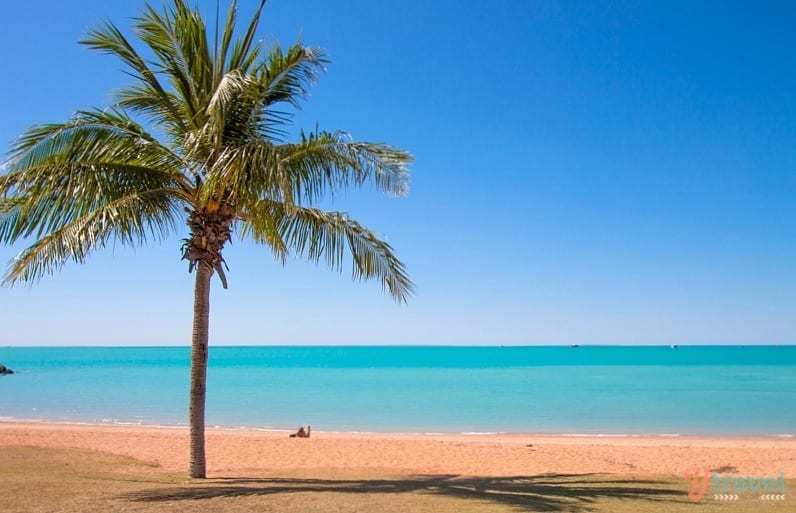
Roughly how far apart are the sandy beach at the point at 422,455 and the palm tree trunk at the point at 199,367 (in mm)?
1099

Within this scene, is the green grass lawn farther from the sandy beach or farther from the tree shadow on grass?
the sandy beach

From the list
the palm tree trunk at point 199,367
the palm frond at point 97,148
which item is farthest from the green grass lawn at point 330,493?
the palm frond at point 97,148

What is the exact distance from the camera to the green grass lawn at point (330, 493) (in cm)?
624

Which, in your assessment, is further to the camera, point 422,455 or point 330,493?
point 422,455

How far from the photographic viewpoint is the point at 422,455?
1403 cm

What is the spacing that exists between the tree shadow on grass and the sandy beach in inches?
52.8

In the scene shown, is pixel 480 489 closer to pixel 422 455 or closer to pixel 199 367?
pixel 199 367

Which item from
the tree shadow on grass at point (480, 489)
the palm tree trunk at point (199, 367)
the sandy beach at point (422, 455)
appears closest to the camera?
the tree shadow on grass at point (480, 489)

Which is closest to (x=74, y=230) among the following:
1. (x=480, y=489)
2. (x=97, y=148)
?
(x=97, y=148)

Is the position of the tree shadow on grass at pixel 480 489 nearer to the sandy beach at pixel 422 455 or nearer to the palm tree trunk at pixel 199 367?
the palm tree trunk at pixel 199 367

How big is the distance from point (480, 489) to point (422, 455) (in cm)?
632

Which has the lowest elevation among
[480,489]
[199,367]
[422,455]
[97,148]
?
[422,455]

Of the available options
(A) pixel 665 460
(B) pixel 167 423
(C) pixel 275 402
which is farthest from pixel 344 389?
(A) pixel 665 460

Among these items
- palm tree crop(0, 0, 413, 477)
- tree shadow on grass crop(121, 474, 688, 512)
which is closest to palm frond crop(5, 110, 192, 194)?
palm tree crop(0, 0, 413, 477)
